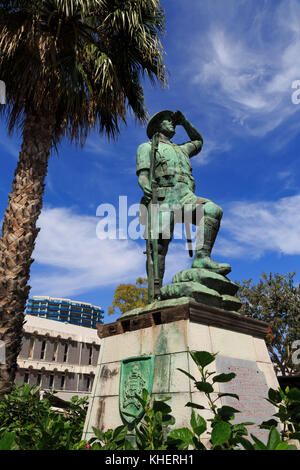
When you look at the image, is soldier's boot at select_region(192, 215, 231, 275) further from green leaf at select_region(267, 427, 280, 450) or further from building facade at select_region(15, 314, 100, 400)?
building facade at select_region(15, 314, 100, 400)

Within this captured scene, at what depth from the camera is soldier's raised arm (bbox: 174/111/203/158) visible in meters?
5.15

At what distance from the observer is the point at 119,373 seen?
3840 millimetres

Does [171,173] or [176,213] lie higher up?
[171,173]

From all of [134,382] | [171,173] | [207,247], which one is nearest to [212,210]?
[207,247]

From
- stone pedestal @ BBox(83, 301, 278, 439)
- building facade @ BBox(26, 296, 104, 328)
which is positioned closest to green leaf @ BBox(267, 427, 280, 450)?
stone pedestal @ BBox(83, 301, 278, 439)

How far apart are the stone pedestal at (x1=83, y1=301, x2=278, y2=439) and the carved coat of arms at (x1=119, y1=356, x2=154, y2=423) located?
64 mm

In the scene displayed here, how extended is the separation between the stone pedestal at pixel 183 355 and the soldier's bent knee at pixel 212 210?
116 centimetres

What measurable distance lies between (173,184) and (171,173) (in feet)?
0.49

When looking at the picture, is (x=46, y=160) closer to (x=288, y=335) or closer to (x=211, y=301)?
(x=211, y=301)

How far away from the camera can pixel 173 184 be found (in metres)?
4.62

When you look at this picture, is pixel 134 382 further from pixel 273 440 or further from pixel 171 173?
pixel 171 173

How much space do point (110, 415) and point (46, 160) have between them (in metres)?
5.40

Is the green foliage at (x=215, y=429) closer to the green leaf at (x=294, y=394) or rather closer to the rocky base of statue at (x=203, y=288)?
the green leaf at (x=294, y=394)
